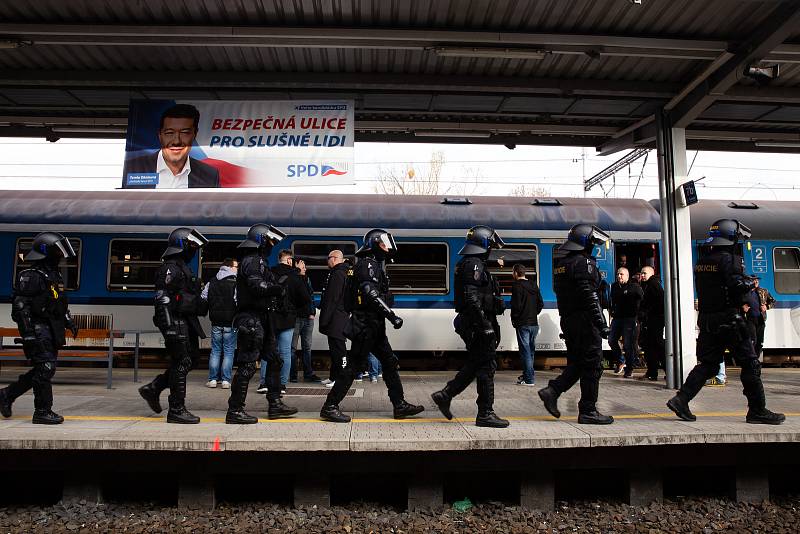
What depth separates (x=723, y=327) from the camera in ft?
18.0

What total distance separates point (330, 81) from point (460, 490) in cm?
559

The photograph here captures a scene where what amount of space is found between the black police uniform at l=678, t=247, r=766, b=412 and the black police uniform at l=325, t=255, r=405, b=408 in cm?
303

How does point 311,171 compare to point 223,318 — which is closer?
point 311,171

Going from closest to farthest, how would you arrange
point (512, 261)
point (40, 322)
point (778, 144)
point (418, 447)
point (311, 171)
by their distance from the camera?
point (418, 447) < point (40, 322) < point (311, 171) < point (778, 144) < point (512, 261)

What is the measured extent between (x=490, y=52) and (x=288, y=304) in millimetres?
4340

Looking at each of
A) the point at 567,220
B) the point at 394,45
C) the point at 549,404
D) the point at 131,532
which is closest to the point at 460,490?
the point at 549,404

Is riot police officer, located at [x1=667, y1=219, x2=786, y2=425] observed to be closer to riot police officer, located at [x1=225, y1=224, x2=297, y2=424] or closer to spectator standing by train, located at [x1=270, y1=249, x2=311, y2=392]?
riot police officer, located at [x1=225, y1=224, x2=297, y2=424]

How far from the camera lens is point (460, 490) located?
16.7 feet

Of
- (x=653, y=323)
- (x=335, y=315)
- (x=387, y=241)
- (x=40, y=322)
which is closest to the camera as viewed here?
(x=40, y=322)

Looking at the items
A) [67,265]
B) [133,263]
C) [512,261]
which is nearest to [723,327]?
[512,261]

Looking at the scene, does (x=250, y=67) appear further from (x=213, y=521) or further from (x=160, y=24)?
(x=213, y=521)

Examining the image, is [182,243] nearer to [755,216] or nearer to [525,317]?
[525,317]

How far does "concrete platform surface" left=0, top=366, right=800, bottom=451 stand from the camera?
177 inches

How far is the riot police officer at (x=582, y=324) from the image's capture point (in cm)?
542
